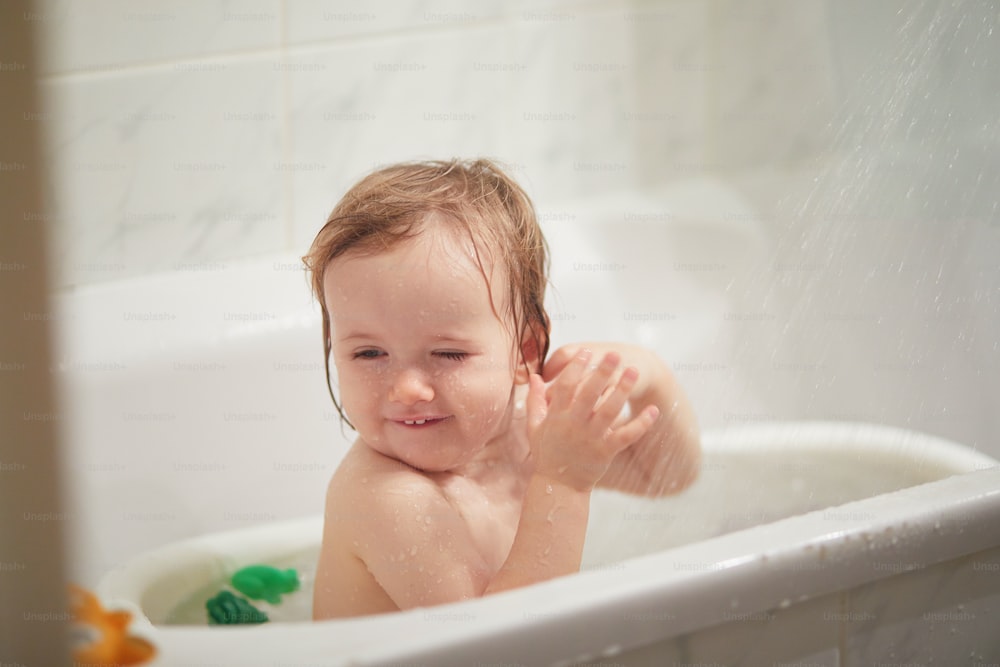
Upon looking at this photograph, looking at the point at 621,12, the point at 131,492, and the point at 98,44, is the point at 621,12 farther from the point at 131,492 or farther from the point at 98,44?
the point at 131,492

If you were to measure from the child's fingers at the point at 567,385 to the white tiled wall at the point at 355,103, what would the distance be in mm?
617

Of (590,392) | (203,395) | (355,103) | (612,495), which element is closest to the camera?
(590,392)

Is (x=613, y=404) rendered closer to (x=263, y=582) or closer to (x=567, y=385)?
(x=567, y=385)

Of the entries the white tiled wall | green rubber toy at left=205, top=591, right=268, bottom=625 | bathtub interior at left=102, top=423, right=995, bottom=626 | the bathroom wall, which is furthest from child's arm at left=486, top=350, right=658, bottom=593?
the white tiled wall

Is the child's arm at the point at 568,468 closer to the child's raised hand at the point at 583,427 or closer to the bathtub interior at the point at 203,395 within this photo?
the child's raised hand at the point at 583,427

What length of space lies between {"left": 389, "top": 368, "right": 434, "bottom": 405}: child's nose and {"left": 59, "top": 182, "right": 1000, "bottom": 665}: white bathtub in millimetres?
213

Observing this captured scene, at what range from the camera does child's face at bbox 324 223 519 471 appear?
0.93 meters

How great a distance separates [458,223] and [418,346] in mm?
113

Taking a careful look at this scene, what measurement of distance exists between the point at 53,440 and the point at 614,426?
69 centimetres

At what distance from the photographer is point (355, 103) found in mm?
1528

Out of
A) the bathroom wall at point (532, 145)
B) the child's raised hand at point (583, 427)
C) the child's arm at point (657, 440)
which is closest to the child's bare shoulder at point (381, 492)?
the child's raised hand at point (583, 427)

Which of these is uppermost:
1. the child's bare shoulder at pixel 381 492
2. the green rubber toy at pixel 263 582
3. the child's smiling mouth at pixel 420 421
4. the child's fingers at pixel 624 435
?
the child's fingers at pixel 624 435

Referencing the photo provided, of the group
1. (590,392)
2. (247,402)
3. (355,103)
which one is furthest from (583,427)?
(355,103)

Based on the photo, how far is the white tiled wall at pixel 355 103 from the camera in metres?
1.35
